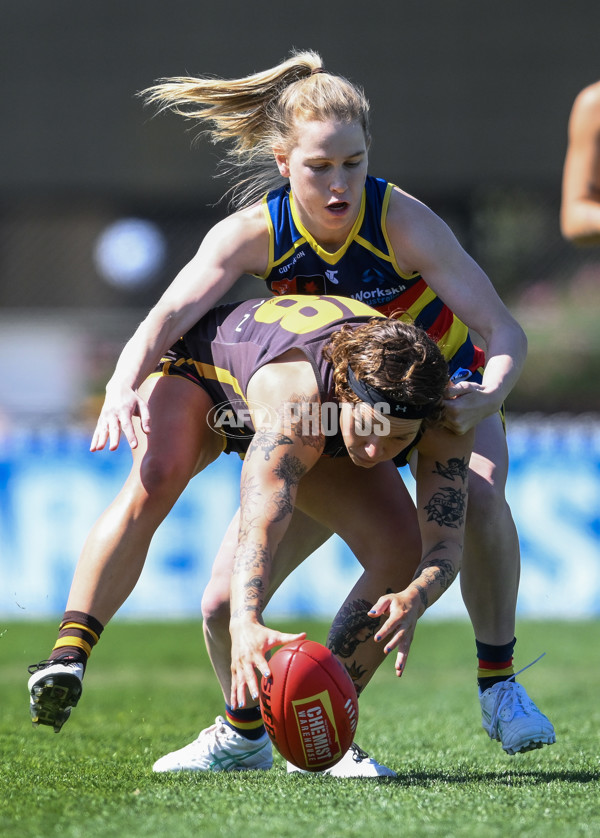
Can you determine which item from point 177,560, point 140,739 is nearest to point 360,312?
point 140,739

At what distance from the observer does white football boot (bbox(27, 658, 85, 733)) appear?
13.1 feet

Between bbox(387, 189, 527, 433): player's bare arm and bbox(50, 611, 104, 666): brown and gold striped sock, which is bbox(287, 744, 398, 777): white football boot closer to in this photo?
bbox(50, 611, 104, 666): brown and gold striped sock

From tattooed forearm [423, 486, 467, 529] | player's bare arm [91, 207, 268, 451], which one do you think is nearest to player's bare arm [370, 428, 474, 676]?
tattooed forearm [423, 486, 467, 529]

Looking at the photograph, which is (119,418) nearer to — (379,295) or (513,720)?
(379,295)

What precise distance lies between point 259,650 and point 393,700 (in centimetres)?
409

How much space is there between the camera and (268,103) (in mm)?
4895

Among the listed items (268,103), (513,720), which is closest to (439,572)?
(513,720)

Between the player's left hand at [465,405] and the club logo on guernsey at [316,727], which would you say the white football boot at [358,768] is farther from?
the player's left hand at [465,405]

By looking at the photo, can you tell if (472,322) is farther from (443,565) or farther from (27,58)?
(27,58)

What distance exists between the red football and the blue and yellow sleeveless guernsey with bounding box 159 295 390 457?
0.81 meters

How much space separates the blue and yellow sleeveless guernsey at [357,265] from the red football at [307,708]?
1.47 m

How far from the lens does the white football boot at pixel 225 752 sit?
470 cm

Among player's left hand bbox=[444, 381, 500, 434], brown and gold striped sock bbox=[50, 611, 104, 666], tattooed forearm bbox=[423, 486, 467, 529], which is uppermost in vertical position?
player's left hand bbox=[444, 381, 500, 434]

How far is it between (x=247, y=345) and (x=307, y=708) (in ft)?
4.45
